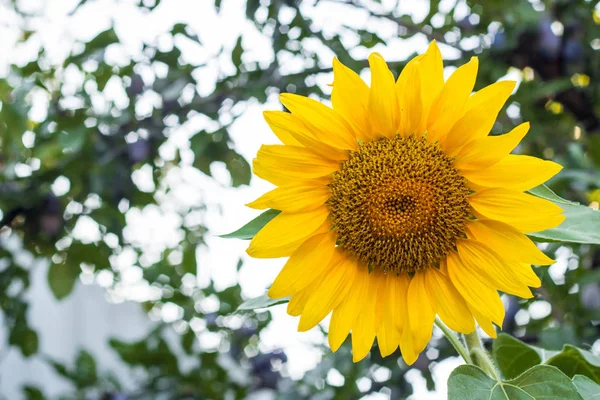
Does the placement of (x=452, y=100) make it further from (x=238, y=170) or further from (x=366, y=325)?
(x=238, y=170)

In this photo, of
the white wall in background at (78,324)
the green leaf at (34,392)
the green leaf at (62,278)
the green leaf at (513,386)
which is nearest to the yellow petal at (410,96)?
the green leaf at (513,386)

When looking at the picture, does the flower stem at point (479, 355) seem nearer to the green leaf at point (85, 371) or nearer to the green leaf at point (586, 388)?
the green leaf at point (586, 388)

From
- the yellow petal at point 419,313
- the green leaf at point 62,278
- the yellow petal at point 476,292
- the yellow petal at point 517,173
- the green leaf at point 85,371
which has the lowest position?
the green leaf at point 85,371

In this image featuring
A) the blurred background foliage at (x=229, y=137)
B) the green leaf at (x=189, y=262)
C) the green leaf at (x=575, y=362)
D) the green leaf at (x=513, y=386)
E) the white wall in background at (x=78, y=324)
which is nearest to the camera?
the green leaf at (x=513, y=386)

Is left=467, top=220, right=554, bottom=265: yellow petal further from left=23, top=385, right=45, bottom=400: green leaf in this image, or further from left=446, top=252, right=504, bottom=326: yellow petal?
left=23, top=385, right=45, bottom=400: green leaf

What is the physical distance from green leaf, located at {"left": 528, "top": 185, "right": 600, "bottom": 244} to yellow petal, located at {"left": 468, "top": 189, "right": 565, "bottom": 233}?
0.10 ft

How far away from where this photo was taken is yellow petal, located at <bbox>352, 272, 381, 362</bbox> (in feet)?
1.84

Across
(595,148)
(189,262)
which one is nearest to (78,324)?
(189,262)

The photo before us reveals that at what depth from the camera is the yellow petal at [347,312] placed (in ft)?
1.85

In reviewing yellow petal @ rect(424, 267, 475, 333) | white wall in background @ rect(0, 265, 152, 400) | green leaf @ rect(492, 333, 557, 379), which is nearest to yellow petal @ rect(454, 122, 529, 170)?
yellow petal @ rect(424, 267, 475, 333)

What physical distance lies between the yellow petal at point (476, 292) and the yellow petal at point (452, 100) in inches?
4.8

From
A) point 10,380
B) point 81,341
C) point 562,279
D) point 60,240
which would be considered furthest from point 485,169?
point 81,341

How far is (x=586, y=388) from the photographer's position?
54cm

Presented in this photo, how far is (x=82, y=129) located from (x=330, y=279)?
83cm
